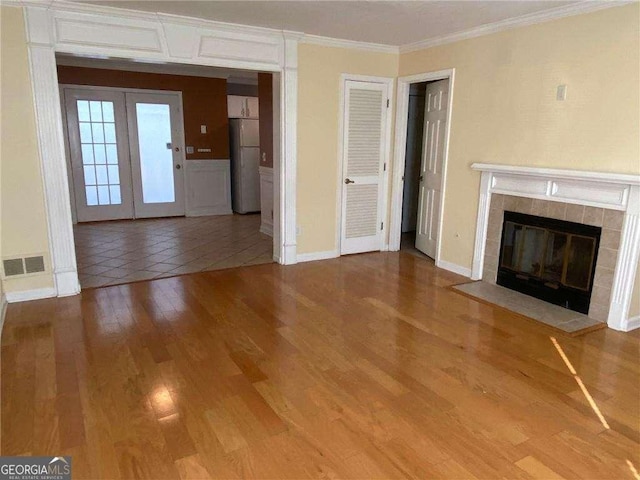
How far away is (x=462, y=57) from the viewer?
14.3 feet

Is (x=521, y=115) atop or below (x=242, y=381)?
atop

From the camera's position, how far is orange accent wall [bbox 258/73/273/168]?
5.59 meters

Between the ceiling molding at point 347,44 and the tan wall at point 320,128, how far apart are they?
43mm

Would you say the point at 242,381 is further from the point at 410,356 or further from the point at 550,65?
the point at 550,65

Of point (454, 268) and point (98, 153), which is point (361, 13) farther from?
point (98, 153)

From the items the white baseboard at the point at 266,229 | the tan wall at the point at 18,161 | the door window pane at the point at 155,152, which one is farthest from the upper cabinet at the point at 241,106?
the tan wall at the point at 18,161

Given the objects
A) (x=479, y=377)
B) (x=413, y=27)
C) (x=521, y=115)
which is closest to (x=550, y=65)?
(x=521, y=115)

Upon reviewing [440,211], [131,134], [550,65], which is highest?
[550,65]

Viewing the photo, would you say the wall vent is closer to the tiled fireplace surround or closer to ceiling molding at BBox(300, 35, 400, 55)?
ceiling molding at BBox(300, 35, 400, 55)

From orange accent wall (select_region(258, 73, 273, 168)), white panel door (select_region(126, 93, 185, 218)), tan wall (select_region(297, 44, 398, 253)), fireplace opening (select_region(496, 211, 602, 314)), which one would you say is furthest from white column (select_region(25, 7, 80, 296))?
fireplace opening (select_region(496, 211, 602, 314))

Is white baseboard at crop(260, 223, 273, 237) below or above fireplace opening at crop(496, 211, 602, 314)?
below

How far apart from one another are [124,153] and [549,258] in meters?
6.32

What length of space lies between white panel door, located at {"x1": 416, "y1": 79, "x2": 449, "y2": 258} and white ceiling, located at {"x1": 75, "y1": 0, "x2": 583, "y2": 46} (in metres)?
0.73

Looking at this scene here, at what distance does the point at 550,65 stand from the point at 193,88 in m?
5.71
